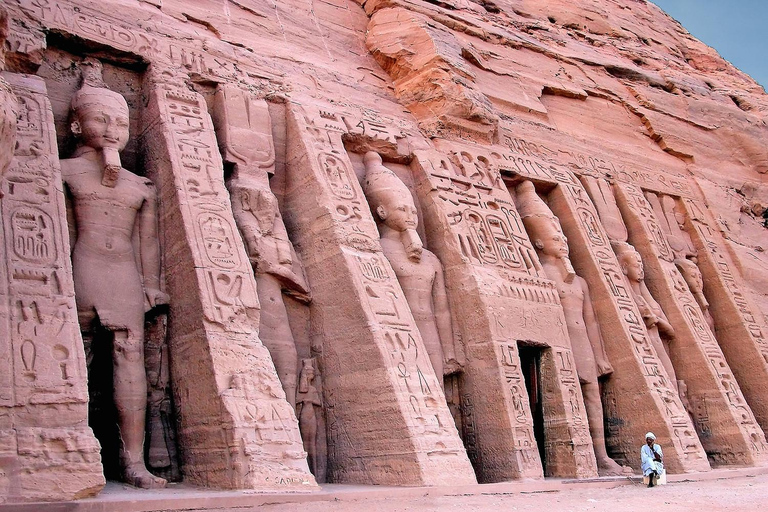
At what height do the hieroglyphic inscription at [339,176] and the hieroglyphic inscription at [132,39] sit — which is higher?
the hieroglyphic inscription at [132,39]

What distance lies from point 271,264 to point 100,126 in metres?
1.76

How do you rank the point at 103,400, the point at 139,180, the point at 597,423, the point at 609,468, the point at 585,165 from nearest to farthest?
the point at 103,400
the point at 139,180
the point at 609,468
the point at 597,423
the point at 585,165

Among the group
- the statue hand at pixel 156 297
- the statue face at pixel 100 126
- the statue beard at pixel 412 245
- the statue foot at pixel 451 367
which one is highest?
the statue face at pixel 100 126

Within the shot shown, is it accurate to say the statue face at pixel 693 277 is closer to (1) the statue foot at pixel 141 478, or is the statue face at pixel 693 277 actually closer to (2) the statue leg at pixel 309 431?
(2) the statue leg at pixel 309 431

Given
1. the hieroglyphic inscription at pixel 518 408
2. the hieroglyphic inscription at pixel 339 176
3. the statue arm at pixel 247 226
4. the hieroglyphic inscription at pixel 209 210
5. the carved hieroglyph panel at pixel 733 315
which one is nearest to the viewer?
the hieroglyphic inscription at pixel 209 210

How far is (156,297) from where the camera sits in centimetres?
630

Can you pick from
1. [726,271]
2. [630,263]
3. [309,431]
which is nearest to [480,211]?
[630,263]

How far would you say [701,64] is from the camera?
52.3ft

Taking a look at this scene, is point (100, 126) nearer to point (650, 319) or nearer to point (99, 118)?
point (99, 118)

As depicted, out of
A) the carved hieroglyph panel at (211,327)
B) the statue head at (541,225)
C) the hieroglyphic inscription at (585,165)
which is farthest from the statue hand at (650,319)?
the carved hieroglyph panel at (211,327)

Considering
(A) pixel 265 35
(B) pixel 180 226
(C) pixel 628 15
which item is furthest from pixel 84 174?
(C) pixel 628 15

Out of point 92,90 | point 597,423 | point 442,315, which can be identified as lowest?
point 597,423

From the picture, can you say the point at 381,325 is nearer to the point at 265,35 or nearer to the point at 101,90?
the point at 101,90

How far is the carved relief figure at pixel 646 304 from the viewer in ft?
32.2
